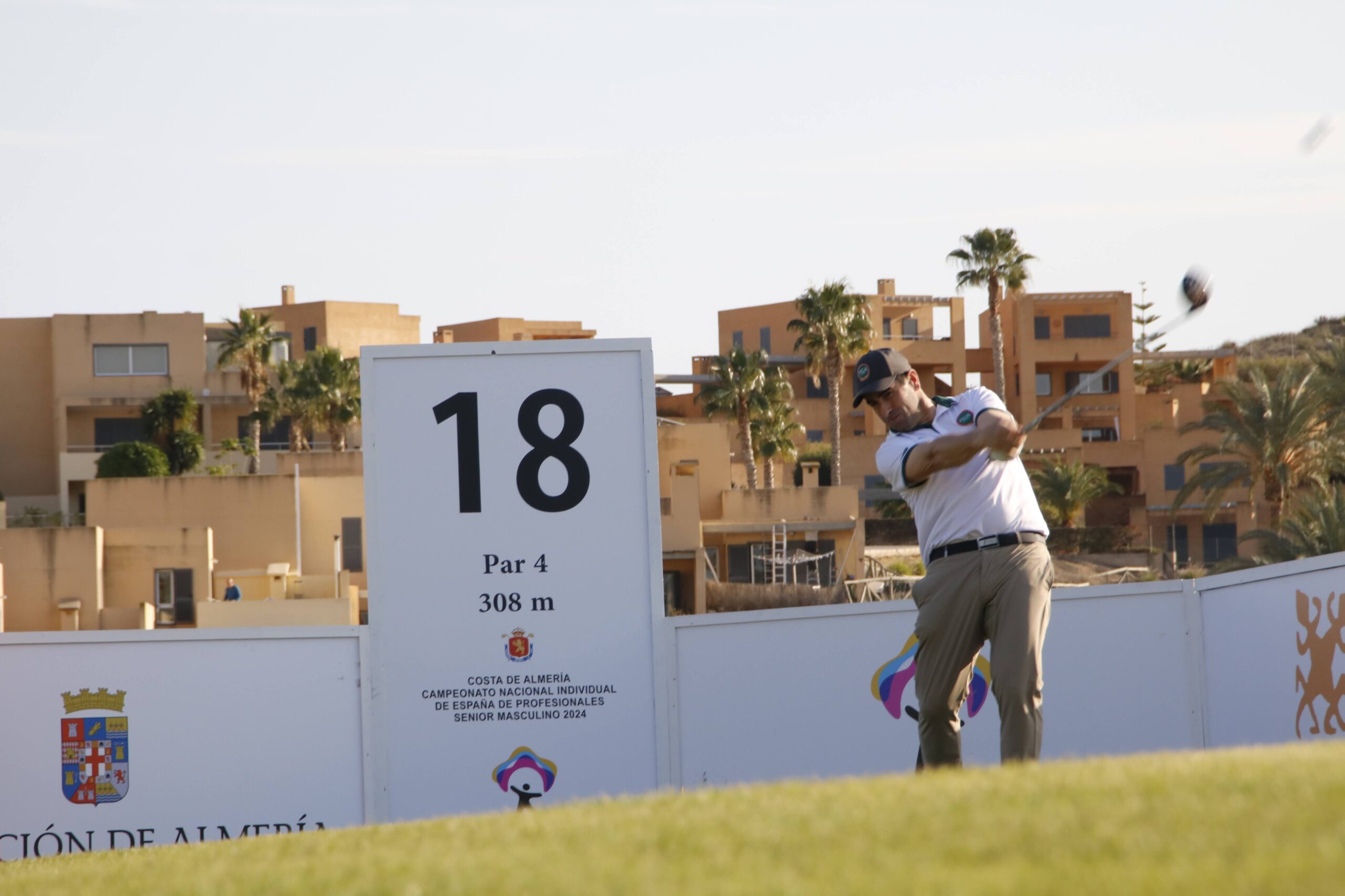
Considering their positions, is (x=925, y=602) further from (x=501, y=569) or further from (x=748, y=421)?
(x=748, y=421)

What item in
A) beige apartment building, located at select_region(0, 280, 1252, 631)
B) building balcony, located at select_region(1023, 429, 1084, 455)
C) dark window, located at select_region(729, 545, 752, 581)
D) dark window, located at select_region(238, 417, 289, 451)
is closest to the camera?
beige apartment building, located at select_region(0, 280, 1252, 631)

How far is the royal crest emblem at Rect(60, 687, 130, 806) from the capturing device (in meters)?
10.4

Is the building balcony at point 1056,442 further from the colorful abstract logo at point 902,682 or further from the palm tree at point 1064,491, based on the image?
the colorful abstract logo at point 902,682

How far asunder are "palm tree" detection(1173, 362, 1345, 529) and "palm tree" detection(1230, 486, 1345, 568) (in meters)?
8.07

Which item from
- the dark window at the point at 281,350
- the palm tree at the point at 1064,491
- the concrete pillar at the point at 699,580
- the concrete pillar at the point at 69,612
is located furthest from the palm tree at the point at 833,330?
the concrete pillar at the point at 69,612

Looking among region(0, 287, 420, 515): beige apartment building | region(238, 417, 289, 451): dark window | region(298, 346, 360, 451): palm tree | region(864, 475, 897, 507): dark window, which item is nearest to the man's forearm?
region(0, 287, 420, 515): beige apartment building

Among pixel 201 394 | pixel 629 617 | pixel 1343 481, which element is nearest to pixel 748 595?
pixel 1343 481

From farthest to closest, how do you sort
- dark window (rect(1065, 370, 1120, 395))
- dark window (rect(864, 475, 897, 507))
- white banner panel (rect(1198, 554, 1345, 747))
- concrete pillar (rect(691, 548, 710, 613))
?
dark window (rect(1065, 370, 1120, 395)) < dark window (rect(864, 475, 897, 507)) < concrete pillar (rect(691, 548, 710, 613)) < white banner panel (rect(1198, 554, 1345, 747))

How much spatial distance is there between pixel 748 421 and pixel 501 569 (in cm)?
4777

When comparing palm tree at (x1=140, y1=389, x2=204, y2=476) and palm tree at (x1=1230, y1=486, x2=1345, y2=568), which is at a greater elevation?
palm tree at (x1=140, y1=389, x2=204, y2=476)

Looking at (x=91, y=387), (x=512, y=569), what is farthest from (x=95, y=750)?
(x=91, y=387)

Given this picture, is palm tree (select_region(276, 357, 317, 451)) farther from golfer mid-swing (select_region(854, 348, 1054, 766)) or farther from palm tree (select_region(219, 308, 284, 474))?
golfer mid-swing (select_region(854, 348, 1054, 766))

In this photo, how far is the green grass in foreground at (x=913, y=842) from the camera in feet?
13.2

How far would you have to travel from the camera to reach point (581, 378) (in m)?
10.7
